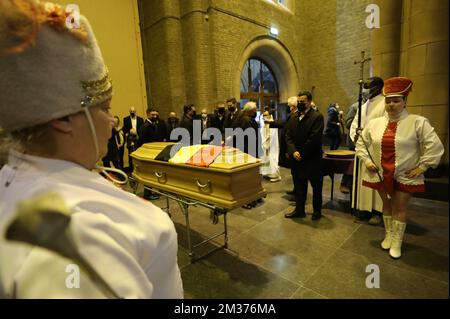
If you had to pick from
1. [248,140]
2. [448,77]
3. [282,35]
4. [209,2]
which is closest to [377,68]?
[248,140]

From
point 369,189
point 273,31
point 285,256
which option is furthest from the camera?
point 273,31

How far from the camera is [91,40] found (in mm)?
628

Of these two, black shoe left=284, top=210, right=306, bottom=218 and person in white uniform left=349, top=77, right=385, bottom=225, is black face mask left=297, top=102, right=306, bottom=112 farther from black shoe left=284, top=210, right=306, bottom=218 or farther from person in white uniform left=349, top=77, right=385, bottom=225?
black shoe left=284, top=210, right=306, bottom=218

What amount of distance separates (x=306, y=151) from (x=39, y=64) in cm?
292

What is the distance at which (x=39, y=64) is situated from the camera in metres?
0.53

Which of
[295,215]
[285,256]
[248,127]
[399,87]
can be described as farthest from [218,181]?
[248,127]

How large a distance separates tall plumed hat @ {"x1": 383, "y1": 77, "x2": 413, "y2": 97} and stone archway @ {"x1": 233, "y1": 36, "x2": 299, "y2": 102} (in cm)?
659

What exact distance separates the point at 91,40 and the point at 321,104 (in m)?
10.9

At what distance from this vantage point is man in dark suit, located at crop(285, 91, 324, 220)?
3072mm

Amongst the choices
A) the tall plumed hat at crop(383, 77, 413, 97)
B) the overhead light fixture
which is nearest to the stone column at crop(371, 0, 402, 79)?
the tall plumed hat at crop(383, 77, 413, 97)

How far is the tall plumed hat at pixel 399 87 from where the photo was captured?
1.86 metres

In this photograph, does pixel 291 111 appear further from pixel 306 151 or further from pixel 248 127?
pixel 306 151
